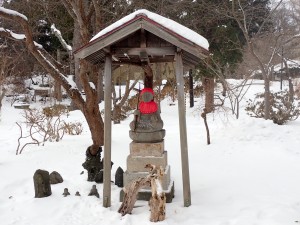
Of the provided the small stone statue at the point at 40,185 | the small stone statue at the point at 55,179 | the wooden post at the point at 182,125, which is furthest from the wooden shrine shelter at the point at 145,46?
the small stone statue at the point at 55,179

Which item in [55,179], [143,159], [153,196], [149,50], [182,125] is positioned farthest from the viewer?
[55,179]

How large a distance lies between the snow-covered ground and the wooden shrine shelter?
1.52 ft

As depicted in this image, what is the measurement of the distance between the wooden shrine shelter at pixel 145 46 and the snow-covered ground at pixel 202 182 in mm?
464

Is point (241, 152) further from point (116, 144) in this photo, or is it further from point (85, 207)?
point (85, 207)

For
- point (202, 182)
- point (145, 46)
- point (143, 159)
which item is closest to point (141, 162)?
A: point (143, 159)

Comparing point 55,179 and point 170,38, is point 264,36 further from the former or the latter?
point 55,179

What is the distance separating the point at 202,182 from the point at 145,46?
276cm

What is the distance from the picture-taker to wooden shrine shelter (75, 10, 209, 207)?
166 inches

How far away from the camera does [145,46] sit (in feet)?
14.9

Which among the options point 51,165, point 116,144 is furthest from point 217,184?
point 116,144

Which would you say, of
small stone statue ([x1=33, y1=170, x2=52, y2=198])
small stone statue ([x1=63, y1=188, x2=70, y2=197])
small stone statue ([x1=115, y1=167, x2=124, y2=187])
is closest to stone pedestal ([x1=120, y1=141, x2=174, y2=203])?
small stone statue ([x1=115, y1=167, x2=124, y2=187])

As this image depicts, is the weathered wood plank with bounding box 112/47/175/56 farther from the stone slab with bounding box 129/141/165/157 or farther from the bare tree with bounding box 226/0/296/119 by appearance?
the bare tree with bounding box 226/0/296/119

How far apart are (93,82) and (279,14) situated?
33.6ft

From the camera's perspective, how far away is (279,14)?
14.6m
